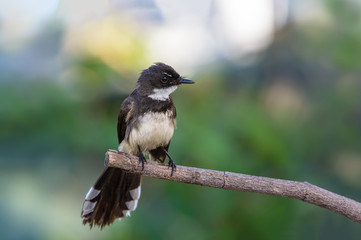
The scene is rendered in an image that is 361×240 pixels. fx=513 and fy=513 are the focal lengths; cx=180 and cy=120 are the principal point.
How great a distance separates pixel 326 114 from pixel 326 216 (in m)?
0.88

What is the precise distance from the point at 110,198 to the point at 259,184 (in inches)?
46.6

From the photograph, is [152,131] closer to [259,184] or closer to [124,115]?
[124,115]

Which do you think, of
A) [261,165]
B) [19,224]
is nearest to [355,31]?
[261,165]

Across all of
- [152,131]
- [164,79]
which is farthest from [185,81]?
[152,131]

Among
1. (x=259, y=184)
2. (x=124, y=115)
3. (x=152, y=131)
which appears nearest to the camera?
(x=259, y=184)

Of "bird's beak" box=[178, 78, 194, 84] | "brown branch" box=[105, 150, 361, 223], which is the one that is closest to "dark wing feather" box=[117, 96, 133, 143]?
"bird's beak" box=[178, 78, 194, 84]

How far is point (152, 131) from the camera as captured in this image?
329 cm

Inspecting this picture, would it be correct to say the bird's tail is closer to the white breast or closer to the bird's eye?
the white breast

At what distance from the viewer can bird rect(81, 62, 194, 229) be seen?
3295 millimetres

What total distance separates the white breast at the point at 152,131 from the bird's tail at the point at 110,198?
0.24 metres

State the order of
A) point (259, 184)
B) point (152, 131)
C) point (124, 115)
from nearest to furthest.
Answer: point (259, 184) < point (152, 131) < point (124, 115)

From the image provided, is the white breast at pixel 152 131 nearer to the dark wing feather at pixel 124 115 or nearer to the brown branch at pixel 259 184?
the dark wing feather at pixel 124 115

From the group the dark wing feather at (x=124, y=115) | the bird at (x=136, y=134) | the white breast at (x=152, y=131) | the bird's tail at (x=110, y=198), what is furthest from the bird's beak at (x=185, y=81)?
the bird's tail at (x=110, y=198)

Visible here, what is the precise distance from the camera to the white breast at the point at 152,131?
3.29 meters
